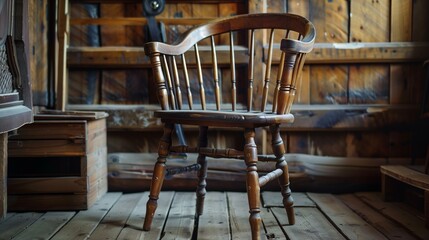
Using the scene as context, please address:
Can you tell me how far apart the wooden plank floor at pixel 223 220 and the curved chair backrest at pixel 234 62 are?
1.60ft

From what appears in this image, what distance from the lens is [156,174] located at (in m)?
1.92

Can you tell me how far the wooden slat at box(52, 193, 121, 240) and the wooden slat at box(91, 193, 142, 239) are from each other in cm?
3

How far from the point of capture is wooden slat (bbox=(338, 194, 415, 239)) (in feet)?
6.22

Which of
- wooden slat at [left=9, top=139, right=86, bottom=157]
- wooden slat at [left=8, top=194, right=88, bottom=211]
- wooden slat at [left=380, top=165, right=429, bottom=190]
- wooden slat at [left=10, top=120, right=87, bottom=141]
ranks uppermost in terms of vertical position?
wooden slat at [left=10, top=120, right=87, bottom=141]

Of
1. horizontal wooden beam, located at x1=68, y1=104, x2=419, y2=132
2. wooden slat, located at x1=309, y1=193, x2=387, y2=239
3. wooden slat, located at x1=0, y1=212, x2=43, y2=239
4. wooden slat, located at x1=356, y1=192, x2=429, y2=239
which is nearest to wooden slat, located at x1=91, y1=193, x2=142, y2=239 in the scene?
wooden slat, located at x1=0, y1=212, x2=43, y2=239

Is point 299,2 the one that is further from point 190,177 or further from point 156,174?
point 156,174

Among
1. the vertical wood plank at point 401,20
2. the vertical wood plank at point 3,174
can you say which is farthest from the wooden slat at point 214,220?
the vertical wood plank at point 401,20

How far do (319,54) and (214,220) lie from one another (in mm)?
1146

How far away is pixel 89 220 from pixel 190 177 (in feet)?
2.40

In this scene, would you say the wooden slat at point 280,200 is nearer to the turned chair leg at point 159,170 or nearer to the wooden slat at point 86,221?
the turned chair leg at point 159,170

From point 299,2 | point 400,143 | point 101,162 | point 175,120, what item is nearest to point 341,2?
point 299,2

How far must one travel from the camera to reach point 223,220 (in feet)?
6.97

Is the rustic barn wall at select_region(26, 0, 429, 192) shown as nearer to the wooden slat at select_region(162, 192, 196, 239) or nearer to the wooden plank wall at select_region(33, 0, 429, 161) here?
the wooden plank wall at select_region(33, 0, 429, 161)

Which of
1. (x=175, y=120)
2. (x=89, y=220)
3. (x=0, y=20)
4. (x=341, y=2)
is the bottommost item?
(x=89, y=220)
